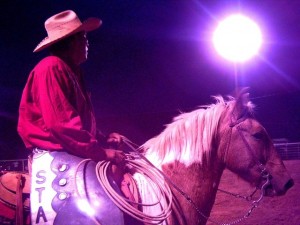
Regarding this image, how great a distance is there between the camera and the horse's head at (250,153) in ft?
11.8

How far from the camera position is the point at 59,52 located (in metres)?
3.10

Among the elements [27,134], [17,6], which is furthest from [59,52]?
[17,6]

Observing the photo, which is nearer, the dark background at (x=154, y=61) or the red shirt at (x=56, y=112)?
the red shirt at (x=56, y=112)

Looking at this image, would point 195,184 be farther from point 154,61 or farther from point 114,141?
point 154,61

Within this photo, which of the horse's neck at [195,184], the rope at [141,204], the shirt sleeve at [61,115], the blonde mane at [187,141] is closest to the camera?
the shirt sleeve at [61,115]

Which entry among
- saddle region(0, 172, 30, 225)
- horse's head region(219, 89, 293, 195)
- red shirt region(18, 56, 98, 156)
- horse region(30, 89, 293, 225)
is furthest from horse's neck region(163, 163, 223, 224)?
saddle region(0, 172, 30, 225)

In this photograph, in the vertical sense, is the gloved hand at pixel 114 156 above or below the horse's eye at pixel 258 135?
above

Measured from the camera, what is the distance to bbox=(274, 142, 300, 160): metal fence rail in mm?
10057

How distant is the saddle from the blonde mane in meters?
1.26

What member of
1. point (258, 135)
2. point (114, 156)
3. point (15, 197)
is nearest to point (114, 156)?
point (114, 156)

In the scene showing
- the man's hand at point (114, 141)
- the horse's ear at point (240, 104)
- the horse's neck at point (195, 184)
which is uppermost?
the horse's ear at point (240, 104)

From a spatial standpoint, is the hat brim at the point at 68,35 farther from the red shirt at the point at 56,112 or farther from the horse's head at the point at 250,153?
the horse's head at the point at 250,153

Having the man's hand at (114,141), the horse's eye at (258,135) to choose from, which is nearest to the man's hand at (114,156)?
the man's hand at (114,141)

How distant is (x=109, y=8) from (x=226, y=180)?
6306 mm
